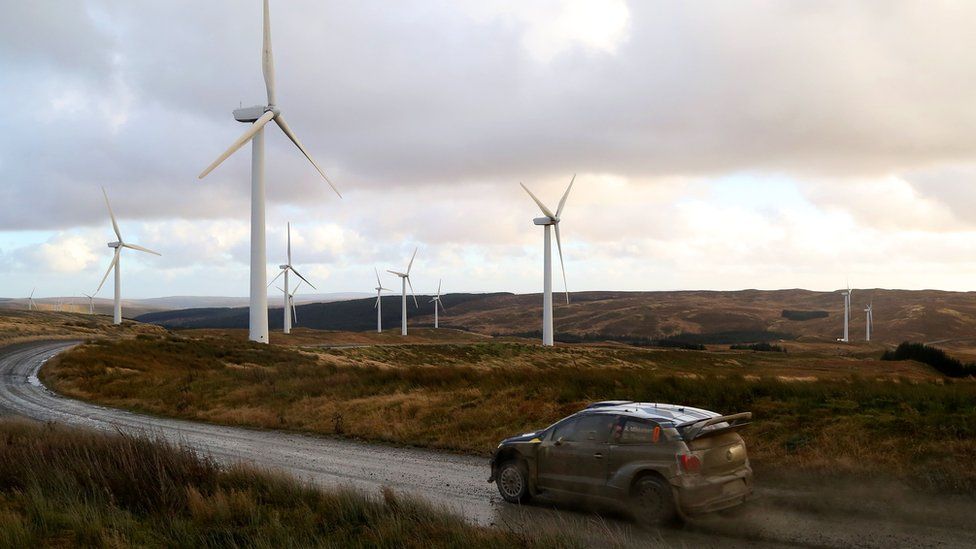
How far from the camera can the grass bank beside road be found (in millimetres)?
14703

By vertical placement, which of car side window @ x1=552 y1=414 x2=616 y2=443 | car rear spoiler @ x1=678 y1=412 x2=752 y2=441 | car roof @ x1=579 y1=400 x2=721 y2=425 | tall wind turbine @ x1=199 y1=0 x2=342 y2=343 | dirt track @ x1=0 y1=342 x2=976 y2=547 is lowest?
dirt track @ x1=0 y1=342 x2=976 y2=547

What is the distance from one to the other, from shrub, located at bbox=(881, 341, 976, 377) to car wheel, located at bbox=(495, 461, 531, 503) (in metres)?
46.5

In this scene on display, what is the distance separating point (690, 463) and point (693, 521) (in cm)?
118

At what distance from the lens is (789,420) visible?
17297mm

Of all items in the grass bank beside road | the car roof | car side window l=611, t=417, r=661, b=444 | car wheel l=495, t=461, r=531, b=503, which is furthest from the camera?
the grass bank beside road

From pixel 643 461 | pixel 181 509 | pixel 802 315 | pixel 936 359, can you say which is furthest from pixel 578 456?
pixel 802 315

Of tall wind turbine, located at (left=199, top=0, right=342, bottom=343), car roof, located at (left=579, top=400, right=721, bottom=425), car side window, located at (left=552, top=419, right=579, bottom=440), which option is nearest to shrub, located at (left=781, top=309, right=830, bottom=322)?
tall wind turbine, located at (left=199, top=0, right=342, bottom=343)

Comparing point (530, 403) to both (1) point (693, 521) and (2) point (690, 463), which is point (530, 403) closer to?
(1) point (693, 521)

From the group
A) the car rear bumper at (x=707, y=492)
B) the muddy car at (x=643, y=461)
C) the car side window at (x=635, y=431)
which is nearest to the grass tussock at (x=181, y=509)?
the muddy car at (x=643, y=461)

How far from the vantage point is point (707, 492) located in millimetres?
11070

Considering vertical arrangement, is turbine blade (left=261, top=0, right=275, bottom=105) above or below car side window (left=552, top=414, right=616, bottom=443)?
above

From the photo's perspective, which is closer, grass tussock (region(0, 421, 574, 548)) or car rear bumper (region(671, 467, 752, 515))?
grass tussock (region(0, 421, 574, 548))

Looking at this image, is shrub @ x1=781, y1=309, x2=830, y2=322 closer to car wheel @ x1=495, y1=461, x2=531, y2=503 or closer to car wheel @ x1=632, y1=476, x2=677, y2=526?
car wheel @ x1=495, y1=461, x2=531, y2=503

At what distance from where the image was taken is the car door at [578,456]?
12223 mm
